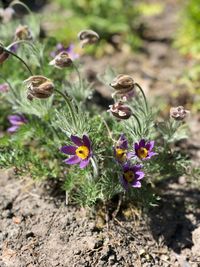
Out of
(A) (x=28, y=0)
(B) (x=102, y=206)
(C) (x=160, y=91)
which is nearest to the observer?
(B) (x=102, y=206)

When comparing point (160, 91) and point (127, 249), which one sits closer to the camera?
point (127, 249)

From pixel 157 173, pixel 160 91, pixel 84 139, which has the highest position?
pixel 84 139

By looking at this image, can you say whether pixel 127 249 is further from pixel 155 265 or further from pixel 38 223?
pixel 38 223

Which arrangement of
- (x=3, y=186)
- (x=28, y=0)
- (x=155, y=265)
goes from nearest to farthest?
(x=155, y=265) < (x=3, y=186) < (x=28, y=0)

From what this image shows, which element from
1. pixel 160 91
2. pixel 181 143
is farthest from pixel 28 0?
pixel 181 143

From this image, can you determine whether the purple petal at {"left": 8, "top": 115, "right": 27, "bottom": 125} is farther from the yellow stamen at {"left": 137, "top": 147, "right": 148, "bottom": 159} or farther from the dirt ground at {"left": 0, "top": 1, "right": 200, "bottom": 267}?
the yellow stamen at {"left": 137, "top": 147, "right": 148, "bottom": 159}

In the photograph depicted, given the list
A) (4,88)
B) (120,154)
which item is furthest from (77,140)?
(4,88)
